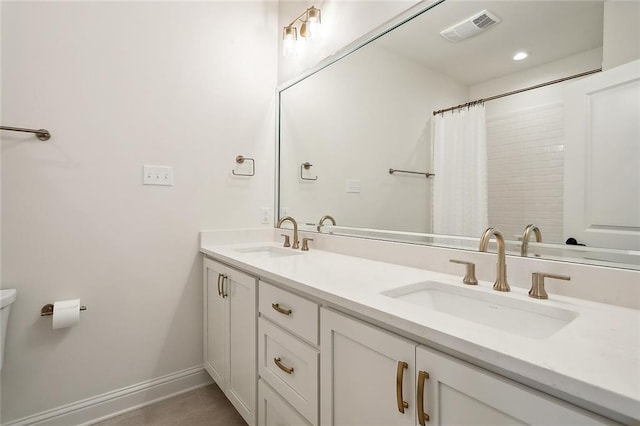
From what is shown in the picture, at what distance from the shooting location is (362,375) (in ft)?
2.75

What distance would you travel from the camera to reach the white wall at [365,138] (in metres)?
1.42

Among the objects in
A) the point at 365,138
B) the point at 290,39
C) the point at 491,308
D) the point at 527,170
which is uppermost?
the point at 290,39

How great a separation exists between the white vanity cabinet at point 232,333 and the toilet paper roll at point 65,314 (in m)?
0.62

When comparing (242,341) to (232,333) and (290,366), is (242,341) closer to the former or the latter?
(232,333)

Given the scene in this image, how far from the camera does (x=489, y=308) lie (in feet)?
3.10

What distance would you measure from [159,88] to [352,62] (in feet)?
3.67

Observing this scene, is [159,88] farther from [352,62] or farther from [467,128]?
[467,128]

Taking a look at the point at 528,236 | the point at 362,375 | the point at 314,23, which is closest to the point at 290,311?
the point at 362,375

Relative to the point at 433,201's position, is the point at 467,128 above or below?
above

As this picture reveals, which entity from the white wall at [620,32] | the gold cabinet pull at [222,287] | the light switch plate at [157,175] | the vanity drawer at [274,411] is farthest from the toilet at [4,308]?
the white wall at [620,32]

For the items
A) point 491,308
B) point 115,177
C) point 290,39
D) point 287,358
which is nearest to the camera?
point 491,308

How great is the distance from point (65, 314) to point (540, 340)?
1.82 metres

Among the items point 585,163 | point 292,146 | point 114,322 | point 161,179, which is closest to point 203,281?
point 114,322

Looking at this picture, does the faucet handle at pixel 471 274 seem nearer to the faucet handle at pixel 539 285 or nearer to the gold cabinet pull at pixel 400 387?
the faucet handle at pixel 539 285
